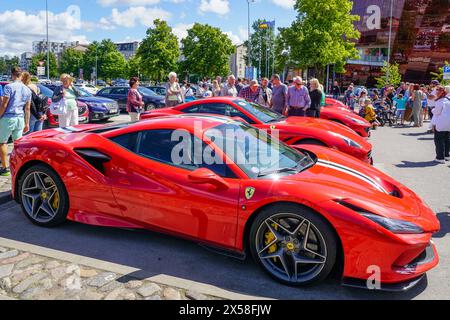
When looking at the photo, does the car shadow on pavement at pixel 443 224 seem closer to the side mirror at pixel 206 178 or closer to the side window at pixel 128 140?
the side mirror at pixel 206 178

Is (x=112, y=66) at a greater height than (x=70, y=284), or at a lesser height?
greater

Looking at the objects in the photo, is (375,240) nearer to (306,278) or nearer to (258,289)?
(306,278)

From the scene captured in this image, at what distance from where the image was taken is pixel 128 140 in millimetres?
3990

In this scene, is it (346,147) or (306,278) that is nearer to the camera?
(306,278)

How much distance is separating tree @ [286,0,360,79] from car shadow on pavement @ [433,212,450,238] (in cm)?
3290

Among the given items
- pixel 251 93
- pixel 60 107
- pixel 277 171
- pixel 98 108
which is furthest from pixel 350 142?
pixel 98 108

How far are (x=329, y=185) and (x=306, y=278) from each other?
31.2 inches

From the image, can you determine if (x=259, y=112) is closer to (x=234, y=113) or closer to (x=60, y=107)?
(x=234, y=113)

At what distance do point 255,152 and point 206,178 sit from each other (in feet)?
2.55

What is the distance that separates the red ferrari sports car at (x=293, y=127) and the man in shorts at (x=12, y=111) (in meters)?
3.08

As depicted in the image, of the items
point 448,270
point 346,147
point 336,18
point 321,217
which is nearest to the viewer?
point 321,217

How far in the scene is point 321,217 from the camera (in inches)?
121
